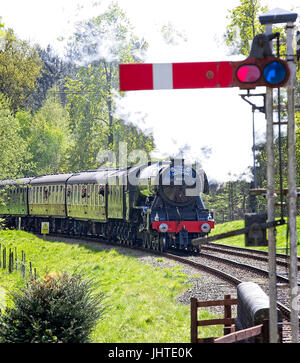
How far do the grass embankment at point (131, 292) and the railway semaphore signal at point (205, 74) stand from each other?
12.9 ft

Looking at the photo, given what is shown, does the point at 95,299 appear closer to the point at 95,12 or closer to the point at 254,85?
the point at 254,85

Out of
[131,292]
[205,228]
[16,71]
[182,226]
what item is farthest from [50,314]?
[16,71]

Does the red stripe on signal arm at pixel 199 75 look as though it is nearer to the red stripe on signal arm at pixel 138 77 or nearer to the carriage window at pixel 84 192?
the red stripe on signal arm at pixel 138 77

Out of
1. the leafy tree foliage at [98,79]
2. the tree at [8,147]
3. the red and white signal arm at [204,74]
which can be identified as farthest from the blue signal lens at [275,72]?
the leafy tree foliage at [98,79]

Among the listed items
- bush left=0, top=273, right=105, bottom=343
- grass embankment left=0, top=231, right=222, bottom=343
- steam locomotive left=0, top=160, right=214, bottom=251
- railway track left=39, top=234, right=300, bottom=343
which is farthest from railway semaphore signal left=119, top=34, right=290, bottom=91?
steam locomotive left=0, top=160, right=214, bottom=251

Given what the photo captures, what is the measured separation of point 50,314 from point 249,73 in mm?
3989

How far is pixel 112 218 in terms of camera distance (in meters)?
21.7

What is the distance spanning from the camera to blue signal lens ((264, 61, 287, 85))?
422cm

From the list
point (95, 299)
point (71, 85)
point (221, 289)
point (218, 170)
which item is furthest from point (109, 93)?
point (95, 299)

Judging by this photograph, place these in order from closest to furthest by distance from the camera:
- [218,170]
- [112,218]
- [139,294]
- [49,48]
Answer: [139,294] → [112,218] → [218,170] → [49,48]

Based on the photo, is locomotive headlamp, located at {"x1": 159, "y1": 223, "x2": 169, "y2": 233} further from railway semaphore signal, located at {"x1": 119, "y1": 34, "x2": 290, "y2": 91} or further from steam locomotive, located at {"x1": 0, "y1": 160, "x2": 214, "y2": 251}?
railway semaphore signal, located at {"x1": 119, "y1": 34, "x2": 290, "y2": 91}

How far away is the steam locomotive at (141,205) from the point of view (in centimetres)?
1769

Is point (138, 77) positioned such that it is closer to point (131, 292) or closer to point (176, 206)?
point (131, 292)

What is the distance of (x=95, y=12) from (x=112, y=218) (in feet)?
61.4
